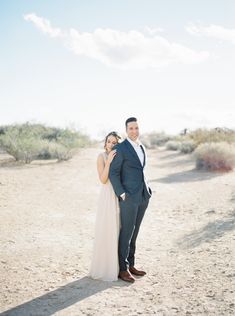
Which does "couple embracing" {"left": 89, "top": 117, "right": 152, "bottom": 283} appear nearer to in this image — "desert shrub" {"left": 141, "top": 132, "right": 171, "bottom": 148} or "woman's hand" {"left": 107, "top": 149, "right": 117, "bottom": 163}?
"woman's hand" {"left": 107, "top": 149, "right": 117, "bottom": 163}

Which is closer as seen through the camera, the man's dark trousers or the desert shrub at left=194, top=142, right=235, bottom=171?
the man's dark trousers

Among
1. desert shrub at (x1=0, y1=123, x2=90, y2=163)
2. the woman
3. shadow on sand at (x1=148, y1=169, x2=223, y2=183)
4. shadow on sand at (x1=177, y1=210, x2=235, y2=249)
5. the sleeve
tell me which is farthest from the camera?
desert shrub at (x1=0, y1=123, x2=90, y2=163)

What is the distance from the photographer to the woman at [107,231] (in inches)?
244

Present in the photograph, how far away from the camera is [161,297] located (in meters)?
5.70

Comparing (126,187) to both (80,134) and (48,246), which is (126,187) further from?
(80,134)

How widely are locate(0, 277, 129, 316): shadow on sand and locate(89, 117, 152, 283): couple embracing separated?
7.8 inches

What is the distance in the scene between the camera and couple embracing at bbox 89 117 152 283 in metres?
6.03

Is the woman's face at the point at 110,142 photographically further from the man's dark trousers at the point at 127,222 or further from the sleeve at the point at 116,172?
the man's dark trousers at the point at 127,222

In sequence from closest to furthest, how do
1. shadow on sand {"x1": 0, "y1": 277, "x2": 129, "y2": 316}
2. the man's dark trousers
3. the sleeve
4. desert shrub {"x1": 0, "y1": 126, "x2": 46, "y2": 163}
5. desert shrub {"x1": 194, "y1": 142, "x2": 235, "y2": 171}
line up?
shadow on sand {"x1": 0, "y1": 277, "x2": 129, "y2": 316}
the sleeve
the man's dark trousers
desert shrub {"x1": 194, "y1": 142, "x2": 235, "y2": 171}
desert shrub {"x1": 0, "y1": 126, "x2": 46, "y2": 163}

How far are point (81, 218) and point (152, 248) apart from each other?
126 inches

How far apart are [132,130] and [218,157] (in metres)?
14.9

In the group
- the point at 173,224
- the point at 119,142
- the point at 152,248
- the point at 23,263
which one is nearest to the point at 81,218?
the point at 173,224

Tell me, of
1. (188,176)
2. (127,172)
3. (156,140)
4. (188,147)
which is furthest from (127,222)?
(156,140)

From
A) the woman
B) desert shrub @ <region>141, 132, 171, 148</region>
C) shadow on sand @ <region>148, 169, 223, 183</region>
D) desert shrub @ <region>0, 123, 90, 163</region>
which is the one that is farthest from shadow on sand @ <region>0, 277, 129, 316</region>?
desert shrub @ <region>141, 132, 171, 148</region>
